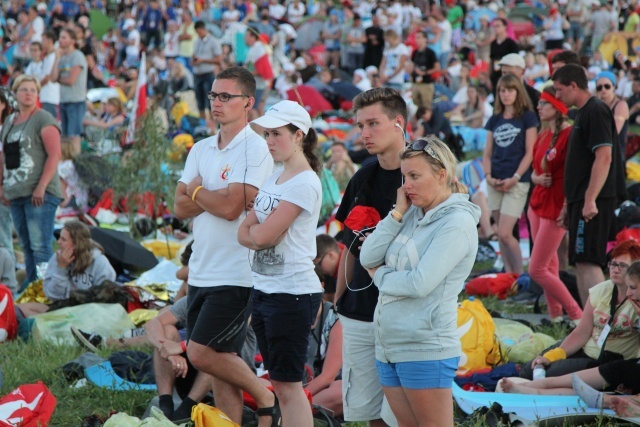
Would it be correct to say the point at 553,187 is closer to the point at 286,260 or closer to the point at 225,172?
the point at 225,172

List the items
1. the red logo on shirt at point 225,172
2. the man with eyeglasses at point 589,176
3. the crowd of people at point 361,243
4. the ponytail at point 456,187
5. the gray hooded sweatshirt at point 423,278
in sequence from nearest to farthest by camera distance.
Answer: the gray hooded sweatshirt at point 423,278, the crowd of people at point 361,243, the ponytail at point 456,187, the red logo on shirt at point 225,172, the man with eyeglasses at point 589,176

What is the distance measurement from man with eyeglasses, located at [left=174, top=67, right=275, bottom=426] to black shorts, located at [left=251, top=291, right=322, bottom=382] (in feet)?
0.99

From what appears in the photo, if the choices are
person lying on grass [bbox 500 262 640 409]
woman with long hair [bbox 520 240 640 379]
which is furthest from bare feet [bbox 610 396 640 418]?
woman with long hair [bbox 520 240 640 379]

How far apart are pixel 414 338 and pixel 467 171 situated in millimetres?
7843

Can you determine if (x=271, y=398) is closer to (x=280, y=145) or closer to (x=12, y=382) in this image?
(x=280, y=145)

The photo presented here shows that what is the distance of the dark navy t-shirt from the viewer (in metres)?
7.93

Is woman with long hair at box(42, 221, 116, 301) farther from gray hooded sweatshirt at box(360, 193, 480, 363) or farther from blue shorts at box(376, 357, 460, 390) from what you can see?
blue shorts at box(376, 357, 460, 390)

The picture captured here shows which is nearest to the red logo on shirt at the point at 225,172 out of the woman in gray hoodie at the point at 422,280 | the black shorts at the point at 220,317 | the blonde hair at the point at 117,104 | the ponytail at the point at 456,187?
the black shorts at the point at 220,317

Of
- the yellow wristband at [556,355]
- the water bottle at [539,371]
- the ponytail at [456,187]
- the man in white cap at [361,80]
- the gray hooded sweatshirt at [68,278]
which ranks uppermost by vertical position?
the ponytail at [456,187]

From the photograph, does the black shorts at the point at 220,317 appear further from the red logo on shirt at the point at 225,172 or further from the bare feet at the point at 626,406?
the bare feet at the point at 626,406

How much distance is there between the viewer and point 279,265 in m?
4.32

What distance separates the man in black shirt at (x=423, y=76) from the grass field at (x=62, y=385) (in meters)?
9.89

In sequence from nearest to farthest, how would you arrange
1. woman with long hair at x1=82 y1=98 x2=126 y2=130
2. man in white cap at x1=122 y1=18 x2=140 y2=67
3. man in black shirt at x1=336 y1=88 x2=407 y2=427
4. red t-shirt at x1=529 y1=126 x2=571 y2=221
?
man in black shirt at x1=336 y1=88 x2=407 y2=427
red t-shirt at x1=529 y1=126 x2=571 y2=221
woman with long hair at x1=82 y1=98 x2=126 y2=130
man in white cap at x1=122 y1=18 x2=140 y2=67

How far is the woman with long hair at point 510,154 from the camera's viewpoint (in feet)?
25.9
